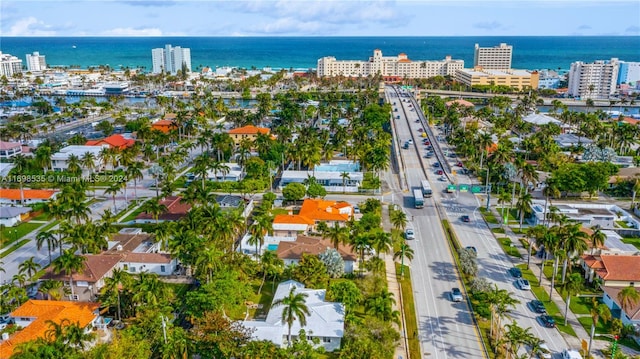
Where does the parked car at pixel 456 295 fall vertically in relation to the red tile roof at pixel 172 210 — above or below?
below

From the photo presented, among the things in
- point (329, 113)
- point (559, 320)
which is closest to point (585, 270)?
point (559, 320)

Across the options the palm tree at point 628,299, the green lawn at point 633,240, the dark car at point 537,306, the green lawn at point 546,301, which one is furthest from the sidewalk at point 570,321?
the green lawn at point 633,240

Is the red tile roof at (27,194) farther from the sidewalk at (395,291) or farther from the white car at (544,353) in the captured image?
the white car at (544,353)

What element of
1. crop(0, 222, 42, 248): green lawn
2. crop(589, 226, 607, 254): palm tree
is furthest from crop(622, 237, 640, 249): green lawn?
crop(0, 222, 42, 248): green lawn

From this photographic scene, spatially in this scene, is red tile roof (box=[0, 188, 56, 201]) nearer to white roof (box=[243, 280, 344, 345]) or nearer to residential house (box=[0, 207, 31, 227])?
residential house (box=[0, 207, 31, 227])

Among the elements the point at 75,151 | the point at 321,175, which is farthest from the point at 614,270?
the point at 75,151

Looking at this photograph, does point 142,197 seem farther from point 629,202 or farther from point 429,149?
point 629,202
